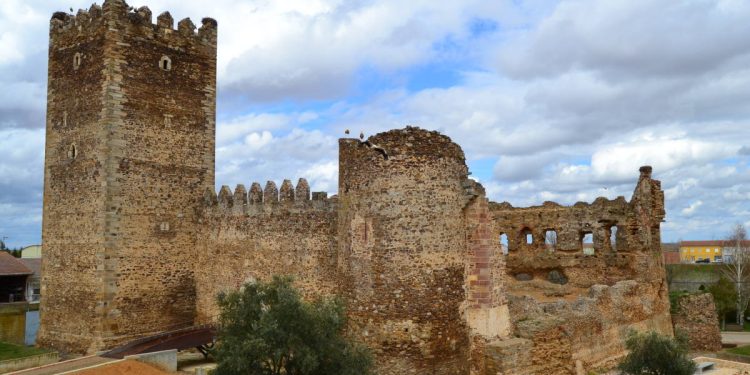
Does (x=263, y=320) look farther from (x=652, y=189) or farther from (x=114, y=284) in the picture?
(x=652, y=189)

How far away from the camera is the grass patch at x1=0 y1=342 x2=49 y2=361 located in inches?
681

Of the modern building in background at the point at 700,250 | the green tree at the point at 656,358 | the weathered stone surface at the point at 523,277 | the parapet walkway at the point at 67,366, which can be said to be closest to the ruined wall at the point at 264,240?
the parapet walkway at the point at 67,366

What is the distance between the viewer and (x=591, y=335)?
56.9ft

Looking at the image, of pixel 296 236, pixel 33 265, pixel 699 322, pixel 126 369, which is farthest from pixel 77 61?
pixel 699 322

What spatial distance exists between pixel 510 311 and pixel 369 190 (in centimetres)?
453

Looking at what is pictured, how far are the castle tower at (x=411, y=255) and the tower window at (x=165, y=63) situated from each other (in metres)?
9.20

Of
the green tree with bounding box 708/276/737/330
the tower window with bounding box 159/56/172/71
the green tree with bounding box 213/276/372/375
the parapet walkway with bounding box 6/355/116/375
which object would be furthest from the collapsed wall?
the green tree with bounding box 708/276/737/330

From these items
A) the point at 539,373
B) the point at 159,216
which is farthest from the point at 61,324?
the point at 539,373

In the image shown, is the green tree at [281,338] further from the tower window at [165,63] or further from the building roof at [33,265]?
the building roof at [33,265]

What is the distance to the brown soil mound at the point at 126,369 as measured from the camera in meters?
14.6

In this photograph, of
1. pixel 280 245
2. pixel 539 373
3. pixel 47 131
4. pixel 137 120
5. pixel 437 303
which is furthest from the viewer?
pixel 47 131

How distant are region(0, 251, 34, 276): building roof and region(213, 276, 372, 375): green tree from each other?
25.9 m

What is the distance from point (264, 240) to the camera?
17.8 m

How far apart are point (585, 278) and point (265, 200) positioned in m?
11.4
